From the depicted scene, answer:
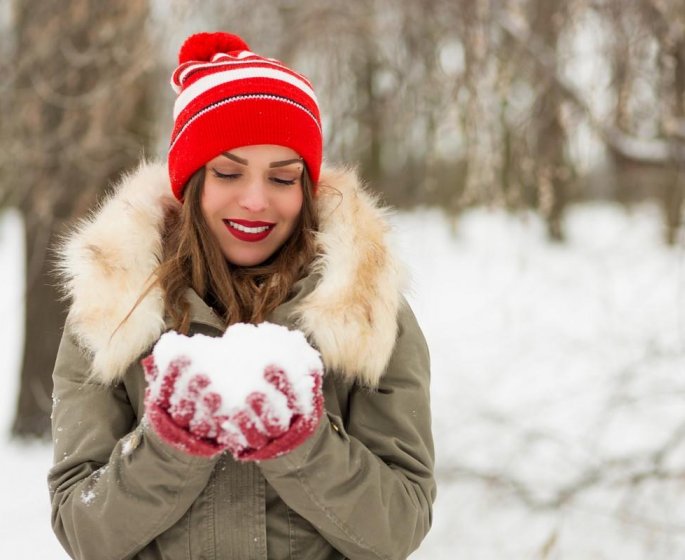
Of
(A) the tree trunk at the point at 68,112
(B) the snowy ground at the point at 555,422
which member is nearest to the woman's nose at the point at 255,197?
(B) the snowy ground at the point at 555,422

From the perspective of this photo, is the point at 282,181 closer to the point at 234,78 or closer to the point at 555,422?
the point at 234,78

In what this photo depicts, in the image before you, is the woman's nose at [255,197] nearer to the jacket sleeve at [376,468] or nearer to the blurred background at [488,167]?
the jacket sleeve at [376,468]

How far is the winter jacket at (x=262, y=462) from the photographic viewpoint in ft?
4.06

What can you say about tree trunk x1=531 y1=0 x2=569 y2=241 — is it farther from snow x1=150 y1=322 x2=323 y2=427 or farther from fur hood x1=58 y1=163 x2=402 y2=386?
snow x1=150 y1=322 x2=323 y2=427

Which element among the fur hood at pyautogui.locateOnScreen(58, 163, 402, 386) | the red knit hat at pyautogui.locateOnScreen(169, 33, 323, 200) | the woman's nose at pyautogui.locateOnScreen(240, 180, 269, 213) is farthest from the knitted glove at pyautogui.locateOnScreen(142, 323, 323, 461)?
the red knit hat at pyautogui.locateOnScreen(169, 33, 323, 200)

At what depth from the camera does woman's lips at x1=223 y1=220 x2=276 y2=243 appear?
58.9 inches

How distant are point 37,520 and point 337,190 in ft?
9.54

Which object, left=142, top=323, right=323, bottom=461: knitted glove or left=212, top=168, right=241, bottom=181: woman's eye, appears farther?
left=212, top=168, right=241, bottom=181: woman's eye

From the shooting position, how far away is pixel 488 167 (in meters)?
3.21

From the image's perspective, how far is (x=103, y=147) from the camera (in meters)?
4.02

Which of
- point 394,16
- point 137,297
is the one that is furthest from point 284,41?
point 137,297

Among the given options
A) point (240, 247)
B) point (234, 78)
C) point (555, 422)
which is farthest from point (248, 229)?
point (555, 422)

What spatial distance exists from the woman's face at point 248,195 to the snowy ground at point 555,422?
Result: 1557 mm

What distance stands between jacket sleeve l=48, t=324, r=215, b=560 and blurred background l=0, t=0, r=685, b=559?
4.76 ft
